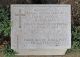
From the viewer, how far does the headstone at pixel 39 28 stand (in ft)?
26.9

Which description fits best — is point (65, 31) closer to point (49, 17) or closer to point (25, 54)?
point (49, 17)

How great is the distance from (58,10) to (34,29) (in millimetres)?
758

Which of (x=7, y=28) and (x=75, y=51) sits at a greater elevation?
(x=7, y=28)

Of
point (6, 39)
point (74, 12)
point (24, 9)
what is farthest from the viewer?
point (74, 12)

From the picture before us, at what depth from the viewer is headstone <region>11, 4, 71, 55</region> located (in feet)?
26.9

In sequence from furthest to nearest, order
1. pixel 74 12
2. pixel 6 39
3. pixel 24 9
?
pixel 74 12
pixel 6 39
pixel 24 9

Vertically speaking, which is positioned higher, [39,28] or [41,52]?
[39,28]

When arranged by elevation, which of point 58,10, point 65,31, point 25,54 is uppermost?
point 58,10

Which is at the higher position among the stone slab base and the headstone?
the headstone

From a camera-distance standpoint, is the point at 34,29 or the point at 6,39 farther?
A: the point at 6,39

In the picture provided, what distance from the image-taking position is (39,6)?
324 inches

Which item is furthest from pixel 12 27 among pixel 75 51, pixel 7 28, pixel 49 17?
pixel 75 51

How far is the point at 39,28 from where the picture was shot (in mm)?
8250

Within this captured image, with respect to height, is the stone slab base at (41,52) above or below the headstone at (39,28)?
below
